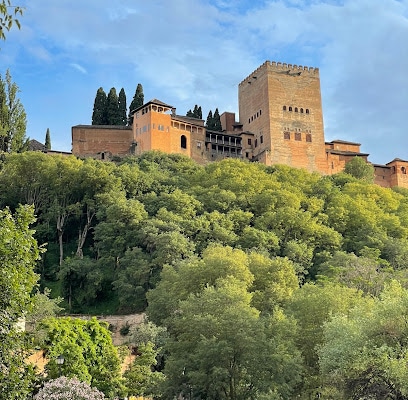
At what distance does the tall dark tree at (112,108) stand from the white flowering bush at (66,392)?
58.6 metres

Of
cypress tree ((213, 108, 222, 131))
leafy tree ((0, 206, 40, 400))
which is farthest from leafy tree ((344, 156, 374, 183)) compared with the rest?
leafy tree ((0, 206, 40, 400))

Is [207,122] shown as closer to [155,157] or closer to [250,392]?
[155,157]

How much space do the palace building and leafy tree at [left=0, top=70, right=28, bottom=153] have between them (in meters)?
10.8

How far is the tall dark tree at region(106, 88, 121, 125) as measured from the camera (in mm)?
78000

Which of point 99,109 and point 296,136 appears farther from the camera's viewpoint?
point 296,136

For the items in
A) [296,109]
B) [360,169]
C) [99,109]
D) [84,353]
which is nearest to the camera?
[84,353]

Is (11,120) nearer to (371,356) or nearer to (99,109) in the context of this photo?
(99,109)

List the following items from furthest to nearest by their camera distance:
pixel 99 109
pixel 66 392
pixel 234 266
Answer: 1. pixel 99 109
2. pixel 234 266
3. pixel 66 392

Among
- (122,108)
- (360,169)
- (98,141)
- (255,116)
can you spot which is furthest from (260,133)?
(98,141)

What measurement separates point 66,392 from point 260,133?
64.2 m

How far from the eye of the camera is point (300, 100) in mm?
84062

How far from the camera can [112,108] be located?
78.9 meters

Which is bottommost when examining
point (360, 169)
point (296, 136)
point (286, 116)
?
point (360, 169)

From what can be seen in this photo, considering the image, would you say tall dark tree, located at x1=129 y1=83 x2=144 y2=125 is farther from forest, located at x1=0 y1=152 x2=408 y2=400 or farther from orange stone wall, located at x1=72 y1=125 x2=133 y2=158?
forest, located at x1=0 y1=152 x2=408 y2=400
